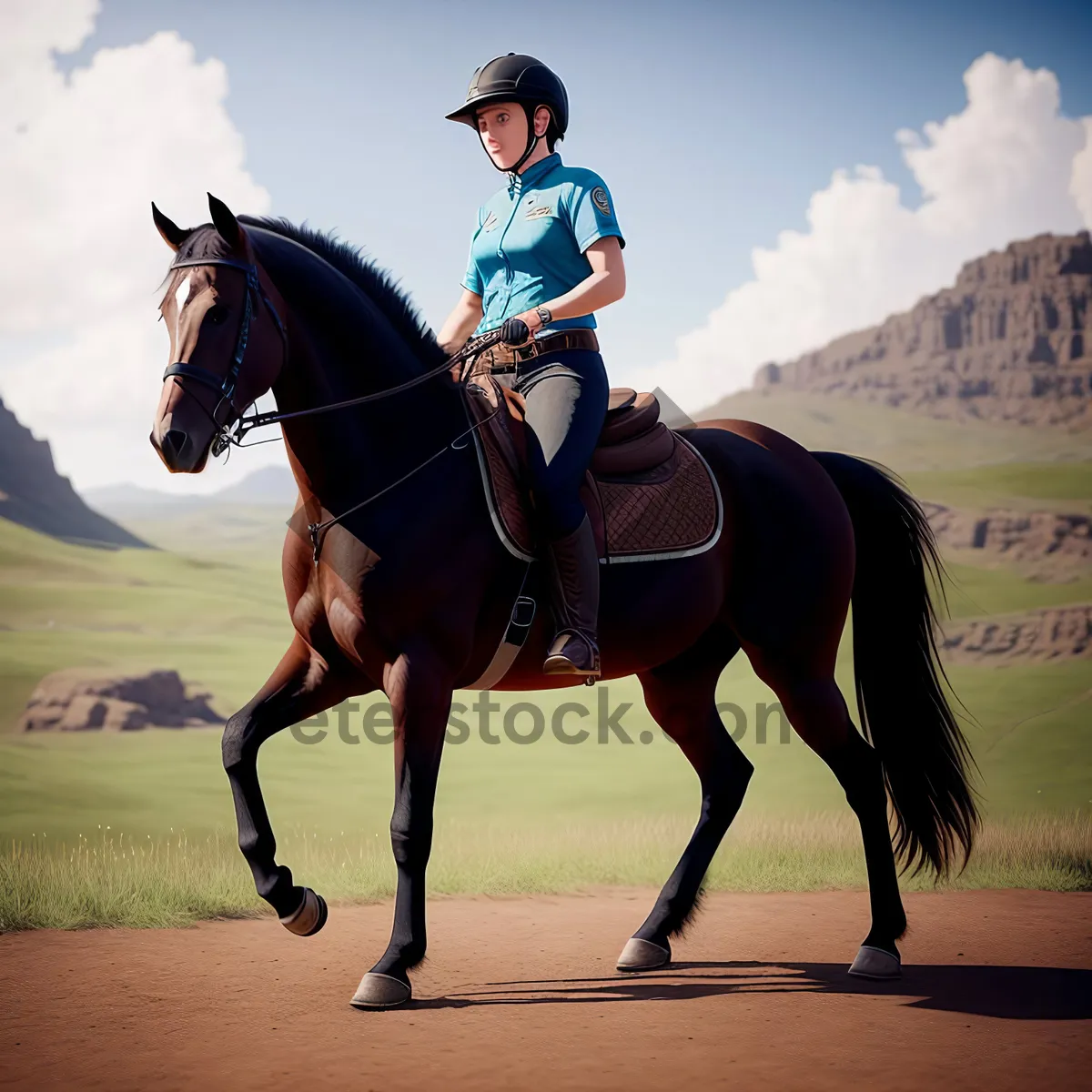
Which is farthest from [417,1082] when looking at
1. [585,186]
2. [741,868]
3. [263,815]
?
[741,868]

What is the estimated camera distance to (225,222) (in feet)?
13.5

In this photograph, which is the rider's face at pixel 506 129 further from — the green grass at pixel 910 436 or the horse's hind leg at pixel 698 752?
the green grass at pixel 910 436

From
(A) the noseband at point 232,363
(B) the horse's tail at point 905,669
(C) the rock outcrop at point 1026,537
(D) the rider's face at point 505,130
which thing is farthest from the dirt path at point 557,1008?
(C) the rock outcrop at point 1026,537

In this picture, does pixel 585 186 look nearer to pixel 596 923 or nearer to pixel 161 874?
pixel 596 923

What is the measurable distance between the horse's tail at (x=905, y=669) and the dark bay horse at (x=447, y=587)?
11 millimetres

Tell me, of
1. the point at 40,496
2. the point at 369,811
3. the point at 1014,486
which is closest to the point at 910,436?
the point at 1014,486

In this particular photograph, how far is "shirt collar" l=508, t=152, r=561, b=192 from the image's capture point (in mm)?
5195

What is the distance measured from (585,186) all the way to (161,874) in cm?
495

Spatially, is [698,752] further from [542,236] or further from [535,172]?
[535,172]

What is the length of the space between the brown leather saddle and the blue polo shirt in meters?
0.40

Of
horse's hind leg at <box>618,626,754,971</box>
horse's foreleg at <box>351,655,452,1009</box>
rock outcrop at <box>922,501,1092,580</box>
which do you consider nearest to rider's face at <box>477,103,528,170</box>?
horse's foreleg at <box>351,655,452,1009</box>

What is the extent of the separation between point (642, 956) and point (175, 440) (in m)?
3.43

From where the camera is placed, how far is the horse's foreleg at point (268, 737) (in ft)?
15.7

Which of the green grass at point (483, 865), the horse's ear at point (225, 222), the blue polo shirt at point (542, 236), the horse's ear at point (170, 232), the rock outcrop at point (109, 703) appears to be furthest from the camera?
the rock outcrop at point (109, 703)
